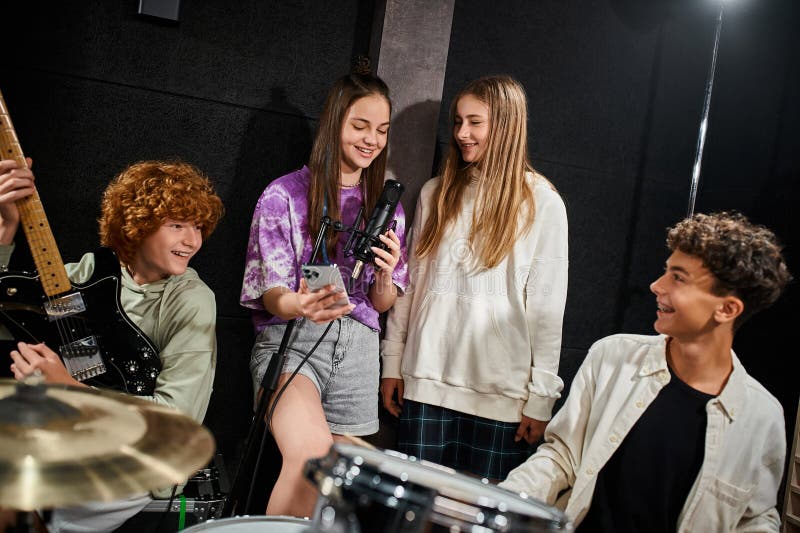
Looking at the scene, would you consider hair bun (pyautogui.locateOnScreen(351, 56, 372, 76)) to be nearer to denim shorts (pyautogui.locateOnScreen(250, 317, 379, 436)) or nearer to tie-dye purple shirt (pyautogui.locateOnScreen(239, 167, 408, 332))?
tie-dye purple shirt (pyautogui.locateOnScreen(239, 167, 408, 332))

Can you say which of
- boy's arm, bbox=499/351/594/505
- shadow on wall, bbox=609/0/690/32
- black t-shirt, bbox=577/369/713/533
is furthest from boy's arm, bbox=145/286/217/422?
shadow on wall, bbox=609/0/690/32

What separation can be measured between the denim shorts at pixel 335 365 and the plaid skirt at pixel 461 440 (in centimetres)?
19

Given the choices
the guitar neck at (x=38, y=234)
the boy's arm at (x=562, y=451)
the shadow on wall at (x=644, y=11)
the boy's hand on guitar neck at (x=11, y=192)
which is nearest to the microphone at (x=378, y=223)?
the boy's arm at (x=562, y=451)

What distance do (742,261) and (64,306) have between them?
1.89 m

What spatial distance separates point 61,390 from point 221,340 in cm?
168

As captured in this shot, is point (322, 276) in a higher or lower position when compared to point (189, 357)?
higher

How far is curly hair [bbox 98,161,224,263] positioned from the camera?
2.27 m

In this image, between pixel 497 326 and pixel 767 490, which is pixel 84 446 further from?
pixel 497 326

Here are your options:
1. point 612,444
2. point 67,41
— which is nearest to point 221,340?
point 67,41

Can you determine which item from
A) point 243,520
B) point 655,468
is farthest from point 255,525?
point 655,468

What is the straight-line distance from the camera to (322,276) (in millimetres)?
2141

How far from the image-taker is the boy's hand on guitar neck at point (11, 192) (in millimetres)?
2072

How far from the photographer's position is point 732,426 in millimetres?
1847

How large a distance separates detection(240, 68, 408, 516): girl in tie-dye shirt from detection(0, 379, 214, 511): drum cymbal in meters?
1.17
